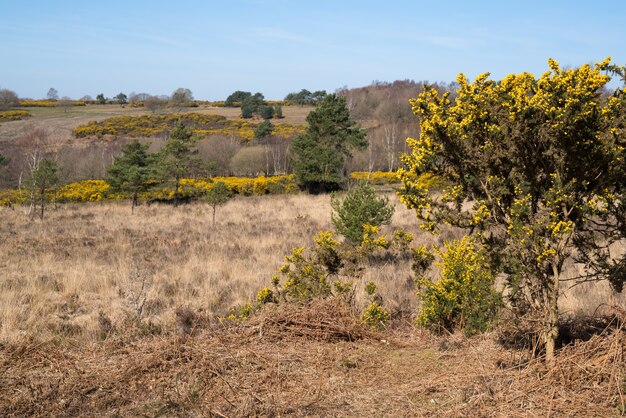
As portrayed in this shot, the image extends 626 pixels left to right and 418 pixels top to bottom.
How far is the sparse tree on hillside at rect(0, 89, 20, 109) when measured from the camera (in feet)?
290

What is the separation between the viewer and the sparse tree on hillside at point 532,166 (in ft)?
13.8

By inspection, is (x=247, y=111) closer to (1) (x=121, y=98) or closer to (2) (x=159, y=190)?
(1) (x=121, y=98)

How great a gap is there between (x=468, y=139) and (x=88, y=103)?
11159cm

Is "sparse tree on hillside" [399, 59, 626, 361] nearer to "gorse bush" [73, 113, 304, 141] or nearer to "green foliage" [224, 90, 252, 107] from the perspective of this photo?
"gorse bush" [73, 113, 304, 141]

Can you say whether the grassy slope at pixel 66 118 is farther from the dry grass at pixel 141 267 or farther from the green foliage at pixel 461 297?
the green foliage at pixel 461 297

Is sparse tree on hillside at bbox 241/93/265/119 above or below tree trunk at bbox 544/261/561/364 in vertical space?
above

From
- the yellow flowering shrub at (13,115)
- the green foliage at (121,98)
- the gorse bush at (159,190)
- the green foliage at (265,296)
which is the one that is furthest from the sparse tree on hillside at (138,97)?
the green foliage at (265,296)

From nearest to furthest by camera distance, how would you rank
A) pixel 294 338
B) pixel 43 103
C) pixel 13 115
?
1. pixel 294 338
2. pixel 13 115
3. pixel 43 103

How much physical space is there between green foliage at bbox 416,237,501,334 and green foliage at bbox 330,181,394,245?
226 inches

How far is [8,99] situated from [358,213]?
99.1 meters

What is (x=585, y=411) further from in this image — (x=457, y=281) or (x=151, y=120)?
(x=151, y=120)

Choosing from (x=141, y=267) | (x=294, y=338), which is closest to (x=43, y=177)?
(x=141, y=267)

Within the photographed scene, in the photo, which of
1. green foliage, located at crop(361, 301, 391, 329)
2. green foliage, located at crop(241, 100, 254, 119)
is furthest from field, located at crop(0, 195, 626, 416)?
green foliage, located at crop(241, 100, 254, 119)

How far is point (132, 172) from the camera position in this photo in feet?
95.0
